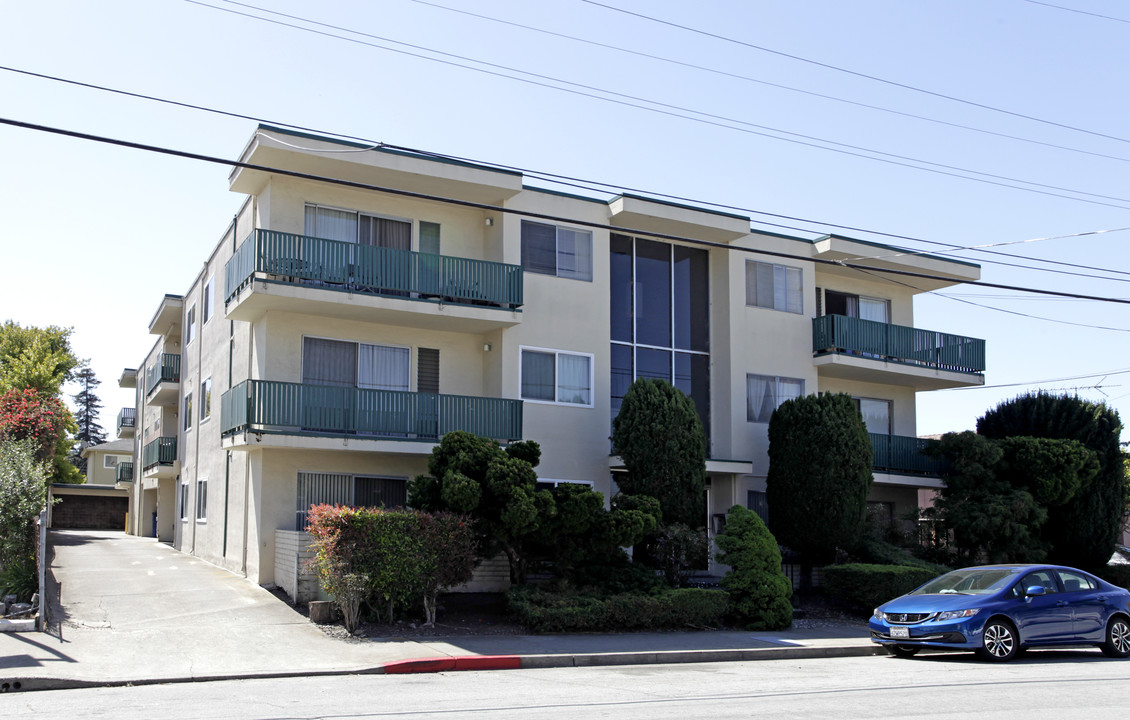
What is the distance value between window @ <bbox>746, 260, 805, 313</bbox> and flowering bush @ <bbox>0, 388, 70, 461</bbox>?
18.4 metres

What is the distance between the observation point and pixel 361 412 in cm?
1938

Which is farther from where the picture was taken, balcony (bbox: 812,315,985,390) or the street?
balcony (bbox: 812,315,985,390)

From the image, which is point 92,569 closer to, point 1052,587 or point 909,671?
point 909,671

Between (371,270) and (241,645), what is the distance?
8.19 m

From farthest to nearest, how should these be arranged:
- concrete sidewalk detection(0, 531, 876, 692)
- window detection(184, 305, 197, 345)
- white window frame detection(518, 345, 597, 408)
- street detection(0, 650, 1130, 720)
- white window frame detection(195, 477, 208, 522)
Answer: window detection(184, 305, 197, 345) → white window frame detection(195, 477, 208, 522) → white window frame detection(518, 345, 597, 408) → concrete sidewalk detection(0, 531, 876, 692) → street detection(0, 650, 1130, 720)

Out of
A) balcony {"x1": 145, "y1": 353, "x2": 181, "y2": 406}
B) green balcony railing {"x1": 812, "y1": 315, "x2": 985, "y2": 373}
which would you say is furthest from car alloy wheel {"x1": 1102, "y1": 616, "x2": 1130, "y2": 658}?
balcony {"x1": 145, "y1": 353, "x2": 181, "y2": 406}

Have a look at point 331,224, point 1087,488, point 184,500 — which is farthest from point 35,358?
point 1087,488

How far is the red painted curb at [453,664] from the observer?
12.9 meters

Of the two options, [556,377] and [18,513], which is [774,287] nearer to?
[556,377]

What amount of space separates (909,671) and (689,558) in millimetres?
6648

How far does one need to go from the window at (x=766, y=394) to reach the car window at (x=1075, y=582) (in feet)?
32.3

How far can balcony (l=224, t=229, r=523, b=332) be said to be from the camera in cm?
1902

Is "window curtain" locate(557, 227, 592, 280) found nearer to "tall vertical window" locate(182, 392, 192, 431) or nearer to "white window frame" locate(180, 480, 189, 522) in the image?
"tall vertical window" locate(182, 392, 192, 431)

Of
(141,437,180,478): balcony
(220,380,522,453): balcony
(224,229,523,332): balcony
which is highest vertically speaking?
(224,229,523,332): balcony
